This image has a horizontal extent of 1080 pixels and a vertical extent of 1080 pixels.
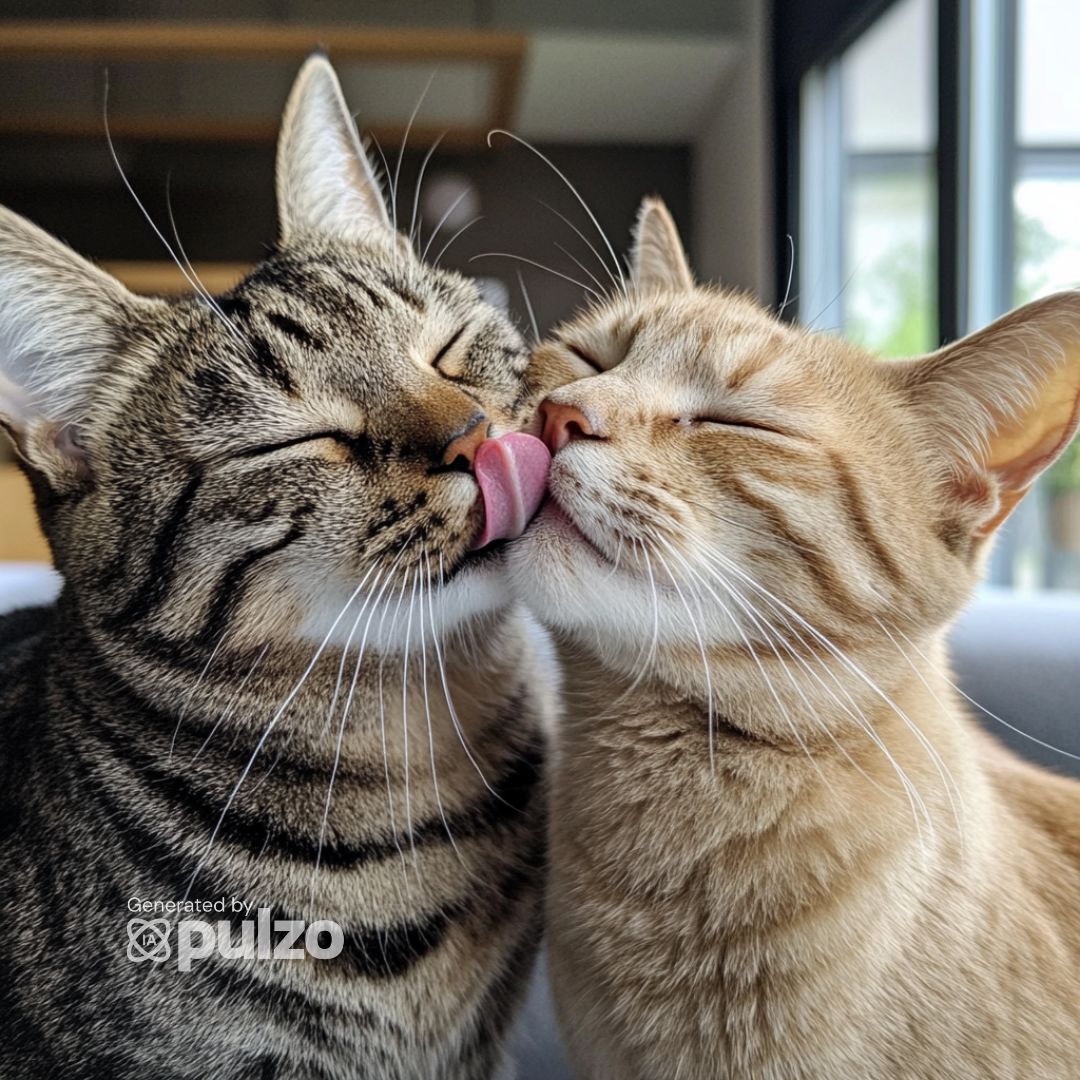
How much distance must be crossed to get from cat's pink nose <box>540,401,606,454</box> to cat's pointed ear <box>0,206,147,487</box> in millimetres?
378

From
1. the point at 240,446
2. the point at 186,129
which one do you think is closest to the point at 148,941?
the point at 240,446

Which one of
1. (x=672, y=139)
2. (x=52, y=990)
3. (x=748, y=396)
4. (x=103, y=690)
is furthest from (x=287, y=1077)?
(x=672, y=139)

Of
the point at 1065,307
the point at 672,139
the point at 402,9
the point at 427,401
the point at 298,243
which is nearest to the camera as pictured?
the point at 1065,307

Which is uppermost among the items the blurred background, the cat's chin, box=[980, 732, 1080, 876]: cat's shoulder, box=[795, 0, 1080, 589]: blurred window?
the blurred background

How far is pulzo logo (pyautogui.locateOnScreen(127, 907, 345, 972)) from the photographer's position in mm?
780

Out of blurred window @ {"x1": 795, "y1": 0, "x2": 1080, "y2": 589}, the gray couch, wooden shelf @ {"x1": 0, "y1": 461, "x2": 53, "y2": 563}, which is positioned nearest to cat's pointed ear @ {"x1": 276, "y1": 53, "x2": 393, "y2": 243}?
the gray couch

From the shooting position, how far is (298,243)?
1003 mm

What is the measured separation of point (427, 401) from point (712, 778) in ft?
1.20

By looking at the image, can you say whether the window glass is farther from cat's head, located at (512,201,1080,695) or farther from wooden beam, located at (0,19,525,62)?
wooden beam, located at (0,19,525,62)

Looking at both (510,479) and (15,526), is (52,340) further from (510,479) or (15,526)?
(15,526)

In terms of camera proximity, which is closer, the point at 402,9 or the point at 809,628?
the point at 809,628

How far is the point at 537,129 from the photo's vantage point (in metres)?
4.15

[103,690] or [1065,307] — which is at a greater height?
[1065,307]

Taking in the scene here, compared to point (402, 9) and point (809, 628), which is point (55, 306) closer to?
point (809, 628)
